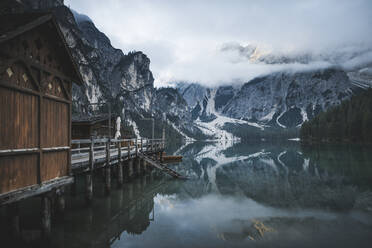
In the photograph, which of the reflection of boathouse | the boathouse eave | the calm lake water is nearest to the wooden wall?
the boathouse eave

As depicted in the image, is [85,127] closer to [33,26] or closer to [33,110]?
[33,110]

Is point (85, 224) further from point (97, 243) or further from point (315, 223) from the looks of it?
point (315, 223)

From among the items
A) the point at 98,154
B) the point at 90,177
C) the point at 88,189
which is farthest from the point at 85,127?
the point at 90,177

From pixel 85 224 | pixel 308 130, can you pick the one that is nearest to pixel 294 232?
pixel 85 224

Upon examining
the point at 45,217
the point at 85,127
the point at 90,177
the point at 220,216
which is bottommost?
the point at 220,216

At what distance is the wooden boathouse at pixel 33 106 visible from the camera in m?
8.80

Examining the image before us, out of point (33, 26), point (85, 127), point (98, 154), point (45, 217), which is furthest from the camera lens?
point (85, 127)

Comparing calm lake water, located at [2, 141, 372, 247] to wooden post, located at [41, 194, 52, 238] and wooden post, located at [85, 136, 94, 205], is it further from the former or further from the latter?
wooden post, located at [41, 194, 52, 238]

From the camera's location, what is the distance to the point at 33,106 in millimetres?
10086

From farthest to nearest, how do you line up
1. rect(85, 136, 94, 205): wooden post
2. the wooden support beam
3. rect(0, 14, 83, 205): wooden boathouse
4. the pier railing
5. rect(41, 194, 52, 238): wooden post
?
1. the wooden support beam
2. rect(85, 136, 94, 205): wooden post
3. the pier railing
4. rect(41, 194, 52, 238): wooden post
5. rect(0, 14, 83, 205): wooden boathouse

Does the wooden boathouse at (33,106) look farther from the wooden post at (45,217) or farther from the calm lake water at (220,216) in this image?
the calm lake water at (220,216)

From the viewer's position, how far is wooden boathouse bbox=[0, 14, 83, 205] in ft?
28.9

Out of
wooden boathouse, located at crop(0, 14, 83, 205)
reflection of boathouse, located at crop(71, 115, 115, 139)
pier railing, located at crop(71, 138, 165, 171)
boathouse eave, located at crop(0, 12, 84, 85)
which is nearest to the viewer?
boathouse eave, located at crop(0, 12, 84, 85)

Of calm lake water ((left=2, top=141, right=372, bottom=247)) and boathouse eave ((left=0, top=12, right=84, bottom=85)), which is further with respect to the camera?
calm lake water ((left=2, top=141, right=372, bottom=247))
